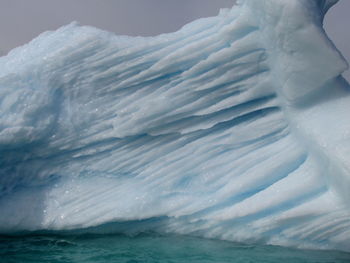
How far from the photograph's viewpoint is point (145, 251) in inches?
132

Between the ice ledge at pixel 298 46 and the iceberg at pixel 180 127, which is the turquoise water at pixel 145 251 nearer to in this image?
the iceberg at pixel 180 127

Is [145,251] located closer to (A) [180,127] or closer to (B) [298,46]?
(A) [180,127]

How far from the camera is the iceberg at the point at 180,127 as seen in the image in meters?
3.49

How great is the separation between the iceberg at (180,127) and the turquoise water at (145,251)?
0.16 m

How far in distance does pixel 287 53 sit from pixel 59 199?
8.95 ft

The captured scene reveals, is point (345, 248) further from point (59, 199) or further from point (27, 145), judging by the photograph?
point (27, 145)

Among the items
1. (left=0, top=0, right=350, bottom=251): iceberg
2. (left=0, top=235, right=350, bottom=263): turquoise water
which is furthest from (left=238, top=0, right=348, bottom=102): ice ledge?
(left=0, top=235, right=350, bottom=263): turquoise water

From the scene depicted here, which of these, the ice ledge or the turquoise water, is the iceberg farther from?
the turquoise water

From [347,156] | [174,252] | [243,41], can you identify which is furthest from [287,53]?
[174,252]

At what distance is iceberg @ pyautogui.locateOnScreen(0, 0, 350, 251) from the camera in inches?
137

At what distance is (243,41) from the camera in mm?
3758

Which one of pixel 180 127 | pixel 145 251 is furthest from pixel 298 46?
pixel 145 251

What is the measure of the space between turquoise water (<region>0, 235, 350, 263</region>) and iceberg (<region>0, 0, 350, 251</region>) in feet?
0.52

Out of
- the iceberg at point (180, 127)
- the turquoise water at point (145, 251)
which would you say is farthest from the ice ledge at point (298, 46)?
the turquoise water at point (145, 251)
